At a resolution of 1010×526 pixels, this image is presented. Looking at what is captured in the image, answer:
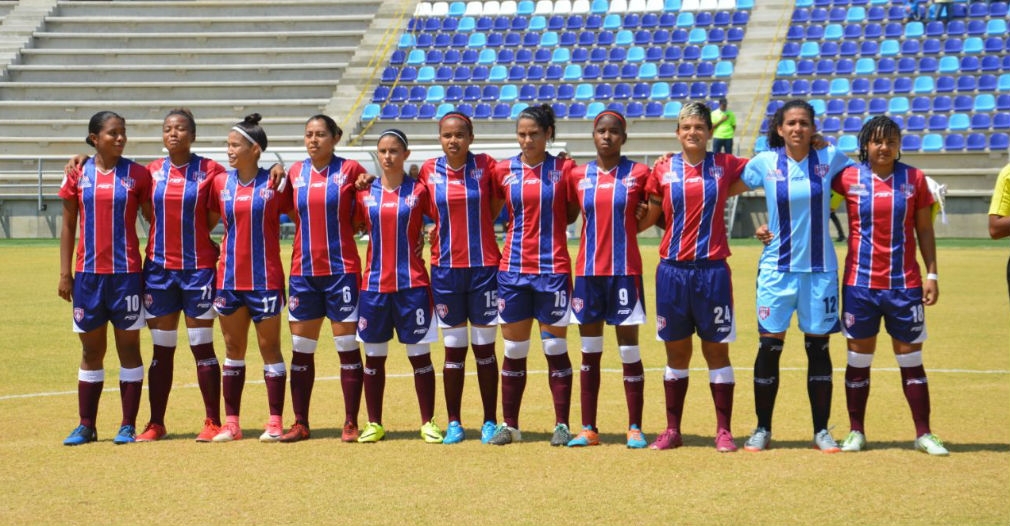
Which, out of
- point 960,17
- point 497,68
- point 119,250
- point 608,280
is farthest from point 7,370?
point 960,17

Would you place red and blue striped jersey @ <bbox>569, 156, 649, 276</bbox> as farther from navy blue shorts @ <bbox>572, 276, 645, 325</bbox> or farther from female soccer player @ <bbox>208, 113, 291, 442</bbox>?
female soccer player @ <bbox>208, 113, 291, 442</bbox>

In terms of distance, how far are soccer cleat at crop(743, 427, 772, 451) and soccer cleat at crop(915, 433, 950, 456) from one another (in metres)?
0.88

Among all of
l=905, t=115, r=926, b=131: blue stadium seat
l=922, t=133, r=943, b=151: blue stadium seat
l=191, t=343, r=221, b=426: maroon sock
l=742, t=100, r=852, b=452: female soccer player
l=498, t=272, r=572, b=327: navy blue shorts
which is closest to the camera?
l=742, t=100, r=852, b=452: female soccer player

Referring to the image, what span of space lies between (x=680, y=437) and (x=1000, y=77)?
2435cm

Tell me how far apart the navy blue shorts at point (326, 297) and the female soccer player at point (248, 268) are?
0.15 m

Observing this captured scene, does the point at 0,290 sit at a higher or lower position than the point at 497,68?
lower


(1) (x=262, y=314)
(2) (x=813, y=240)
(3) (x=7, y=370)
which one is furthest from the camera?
(3) (x=7, y=370)

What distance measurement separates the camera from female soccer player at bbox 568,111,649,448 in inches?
285

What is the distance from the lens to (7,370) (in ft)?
34.1

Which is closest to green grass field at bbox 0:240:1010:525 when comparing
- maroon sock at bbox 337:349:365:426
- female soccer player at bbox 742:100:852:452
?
maroon sock at bbox 337:349:365:426

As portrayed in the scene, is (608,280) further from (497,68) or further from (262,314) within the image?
(497,68)

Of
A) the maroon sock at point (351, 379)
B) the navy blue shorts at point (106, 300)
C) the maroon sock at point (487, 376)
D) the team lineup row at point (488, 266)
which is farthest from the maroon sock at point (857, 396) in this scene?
the navy blue shorts at point (106, 300)

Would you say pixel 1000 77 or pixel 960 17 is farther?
pixel 960 17

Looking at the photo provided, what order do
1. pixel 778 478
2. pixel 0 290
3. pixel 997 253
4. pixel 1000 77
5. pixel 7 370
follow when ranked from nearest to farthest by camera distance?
pixel 778 478
pixel 7 370
pixel 0 290
pixel 997 253
pixel 1000 77
